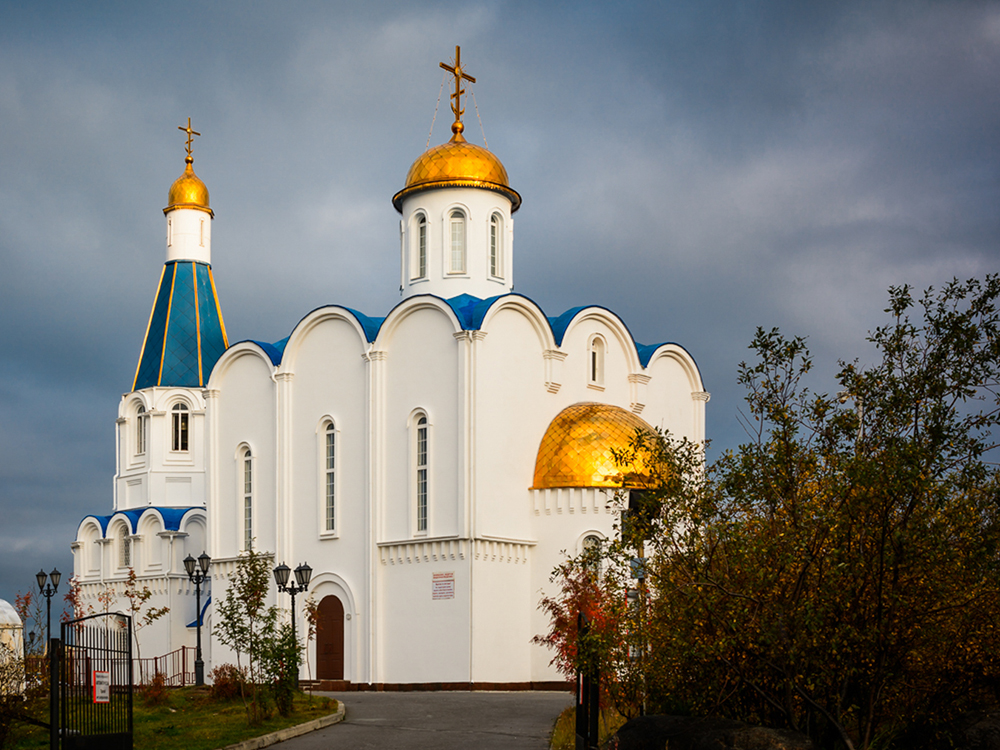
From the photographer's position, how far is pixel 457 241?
97.4 ft

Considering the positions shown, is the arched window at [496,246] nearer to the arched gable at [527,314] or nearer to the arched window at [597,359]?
the arched window at [597,359]

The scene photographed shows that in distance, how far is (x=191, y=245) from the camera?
127ft

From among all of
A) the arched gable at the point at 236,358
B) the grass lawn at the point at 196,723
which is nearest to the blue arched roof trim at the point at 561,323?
the arched gable at the point at 236,358

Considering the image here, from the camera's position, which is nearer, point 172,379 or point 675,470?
point 675,470

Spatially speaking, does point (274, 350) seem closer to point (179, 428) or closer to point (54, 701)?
point (179, 428)

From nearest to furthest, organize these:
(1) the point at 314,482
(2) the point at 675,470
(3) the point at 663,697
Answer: (2) the point at 675,470 → (3) the point at 663,697 → (1) the point at 314,482

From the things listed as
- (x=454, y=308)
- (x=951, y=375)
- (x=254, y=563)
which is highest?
(x=454, y=308)

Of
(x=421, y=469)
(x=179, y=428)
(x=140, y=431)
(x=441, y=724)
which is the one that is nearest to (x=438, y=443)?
(x=421, y=469)

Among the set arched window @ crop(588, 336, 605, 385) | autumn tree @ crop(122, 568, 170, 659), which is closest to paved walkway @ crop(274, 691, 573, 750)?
autumn tree @ crop(122, 568, 170, 659)

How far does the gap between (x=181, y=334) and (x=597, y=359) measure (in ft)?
48.5

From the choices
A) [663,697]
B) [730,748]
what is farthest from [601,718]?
[730,748]

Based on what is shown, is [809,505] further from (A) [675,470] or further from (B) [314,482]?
(B) [314,482]

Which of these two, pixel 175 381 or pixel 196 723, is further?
pixel 175 381

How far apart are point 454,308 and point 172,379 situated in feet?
46.6
